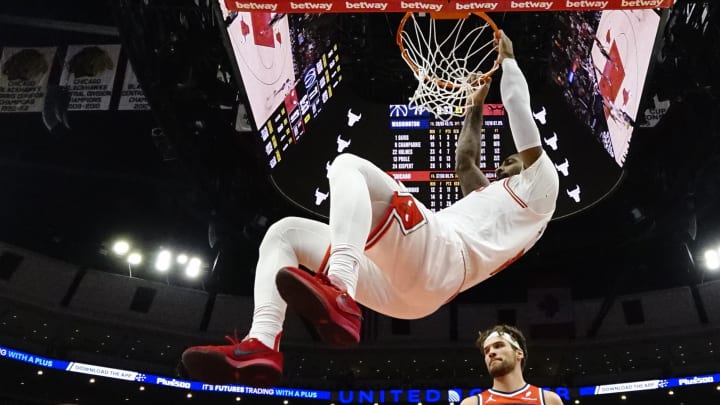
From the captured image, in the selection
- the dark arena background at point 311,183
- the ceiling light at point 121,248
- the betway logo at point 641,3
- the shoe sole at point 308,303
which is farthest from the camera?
the ceiling light at point 121,248

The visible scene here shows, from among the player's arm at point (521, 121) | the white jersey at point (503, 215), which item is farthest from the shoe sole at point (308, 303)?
the player's arm at point (521, 121)

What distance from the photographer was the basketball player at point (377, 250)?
2330 mm

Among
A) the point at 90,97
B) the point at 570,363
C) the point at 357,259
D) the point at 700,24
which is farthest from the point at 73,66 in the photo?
the point at 570,363

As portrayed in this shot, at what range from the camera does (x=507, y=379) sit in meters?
3.40

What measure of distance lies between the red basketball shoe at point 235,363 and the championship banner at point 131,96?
306 inches

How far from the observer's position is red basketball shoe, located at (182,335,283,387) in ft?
7.90

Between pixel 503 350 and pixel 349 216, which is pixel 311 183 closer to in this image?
pixel 503 350

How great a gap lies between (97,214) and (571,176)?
36.5 ft

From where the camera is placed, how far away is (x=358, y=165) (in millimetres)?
2596

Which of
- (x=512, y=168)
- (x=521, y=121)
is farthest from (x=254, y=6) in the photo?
(x=521, y=121)

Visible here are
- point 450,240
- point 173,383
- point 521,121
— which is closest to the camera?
point 450,240

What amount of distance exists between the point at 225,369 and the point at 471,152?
1844mm

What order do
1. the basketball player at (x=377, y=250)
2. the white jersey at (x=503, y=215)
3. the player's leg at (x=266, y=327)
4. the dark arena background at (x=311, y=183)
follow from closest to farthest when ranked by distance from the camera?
the basketball player at (x=377, y=250) < the player's leg at (x=266, y=327) < the white jersey at (x=503, y=215) < the dark arena background at (x=311, y=183)

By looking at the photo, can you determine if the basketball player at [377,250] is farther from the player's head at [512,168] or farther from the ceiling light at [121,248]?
the ceiling light at [121,248]
